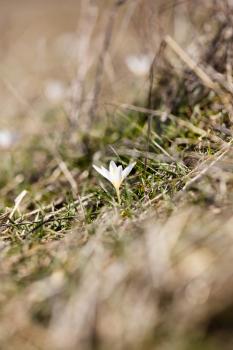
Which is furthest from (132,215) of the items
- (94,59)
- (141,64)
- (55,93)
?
(55,93)

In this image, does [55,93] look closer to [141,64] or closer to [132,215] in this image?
[141,64]

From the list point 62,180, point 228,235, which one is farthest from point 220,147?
point 62,180

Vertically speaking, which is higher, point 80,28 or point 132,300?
point 80,28

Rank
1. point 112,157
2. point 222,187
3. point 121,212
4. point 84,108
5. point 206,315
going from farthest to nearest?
point 84,108 → point 112,157 → point 121,212 → point 222,187 → point 206,315

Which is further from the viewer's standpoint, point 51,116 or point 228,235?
point 51,116

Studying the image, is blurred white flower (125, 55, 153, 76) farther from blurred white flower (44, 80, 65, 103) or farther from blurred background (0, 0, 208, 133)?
blurred white flower (44, 80, 65, 103)

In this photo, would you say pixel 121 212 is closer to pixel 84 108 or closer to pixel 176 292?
pixel 176 292

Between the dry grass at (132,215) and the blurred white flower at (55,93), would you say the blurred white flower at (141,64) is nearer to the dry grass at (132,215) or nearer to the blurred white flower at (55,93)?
the dry grass at (132,215)

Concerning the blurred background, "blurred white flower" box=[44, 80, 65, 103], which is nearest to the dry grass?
the blurred background
